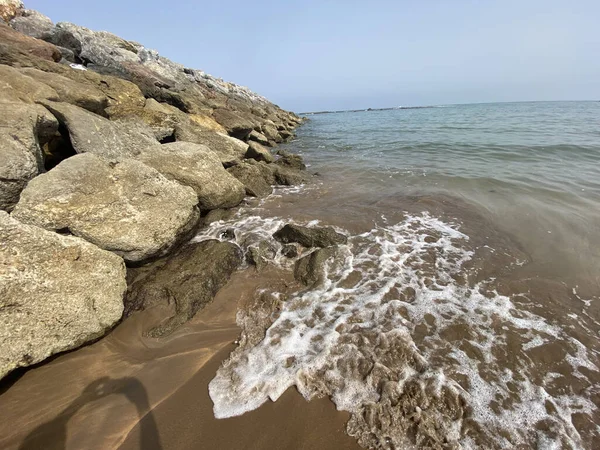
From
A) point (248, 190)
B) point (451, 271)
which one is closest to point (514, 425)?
→ point (451, 271)

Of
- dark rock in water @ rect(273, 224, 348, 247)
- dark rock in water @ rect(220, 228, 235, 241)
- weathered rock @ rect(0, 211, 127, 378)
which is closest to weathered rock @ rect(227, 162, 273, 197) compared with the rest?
dark rock in water @ rect(220, 228, 235, 241)

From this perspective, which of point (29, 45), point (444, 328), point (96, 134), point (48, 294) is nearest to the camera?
point (48, 294)

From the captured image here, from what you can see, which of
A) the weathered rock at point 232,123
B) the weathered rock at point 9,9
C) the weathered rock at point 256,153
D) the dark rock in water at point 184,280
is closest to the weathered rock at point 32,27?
the weathered rock at point 9,9

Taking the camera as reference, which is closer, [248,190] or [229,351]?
[229,351]

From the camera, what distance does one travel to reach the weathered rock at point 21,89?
5487 mm

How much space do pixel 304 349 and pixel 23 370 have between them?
2933 mm

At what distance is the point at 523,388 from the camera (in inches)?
108

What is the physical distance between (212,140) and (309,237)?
5.78 meters

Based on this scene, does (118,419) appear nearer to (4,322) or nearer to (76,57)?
(4,322)

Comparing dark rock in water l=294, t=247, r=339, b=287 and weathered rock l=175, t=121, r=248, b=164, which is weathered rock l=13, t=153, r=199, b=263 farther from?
weathered rock l=175, t=121, r=248, b=164

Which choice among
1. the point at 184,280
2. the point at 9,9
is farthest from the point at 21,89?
the point at 9,9

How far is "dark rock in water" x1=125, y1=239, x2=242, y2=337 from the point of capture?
3725mm

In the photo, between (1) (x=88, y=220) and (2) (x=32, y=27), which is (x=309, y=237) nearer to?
(1) (x=88, y=220)

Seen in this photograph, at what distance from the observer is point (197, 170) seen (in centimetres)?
602
